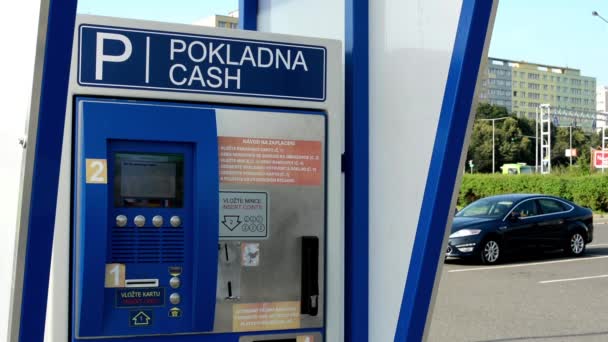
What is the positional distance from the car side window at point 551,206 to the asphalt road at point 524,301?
0.94 meters

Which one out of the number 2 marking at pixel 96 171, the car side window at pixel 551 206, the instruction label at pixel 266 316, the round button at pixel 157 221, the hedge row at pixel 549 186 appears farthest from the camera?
the hedge row at pixel 549 186

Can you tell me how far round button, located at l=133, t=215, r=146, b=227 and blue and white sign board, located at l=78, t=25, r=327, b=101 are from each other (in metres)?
0.41

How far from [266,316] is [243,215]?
35cm

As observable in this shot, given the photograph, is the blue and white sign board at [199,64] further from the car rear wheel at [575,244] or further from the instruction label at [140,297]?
the car rear wheel at [575,244]

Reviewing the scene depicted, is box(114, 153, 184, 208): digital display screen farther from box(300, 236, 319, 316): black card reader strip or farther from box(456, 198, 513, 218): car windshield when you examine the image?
box(456, 198, 513, 218): car windshield

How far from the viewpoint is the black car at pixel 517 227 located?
1512 cm

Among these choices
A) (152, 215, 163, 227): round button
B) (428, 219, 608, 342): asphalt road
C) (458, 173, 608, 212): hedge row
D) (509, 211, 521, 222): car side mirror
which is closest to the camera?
(152, 215, 163, 227): round button

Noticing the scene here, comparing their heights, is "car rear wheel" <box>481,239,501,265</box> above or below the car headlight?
below

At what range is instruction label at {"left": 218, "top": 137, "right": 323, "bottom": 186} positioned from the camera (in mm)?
2805

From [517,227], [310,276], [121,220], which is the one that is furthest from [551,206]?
[121,220]

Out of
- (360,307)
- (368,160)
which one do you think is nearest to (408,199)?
(368,160)

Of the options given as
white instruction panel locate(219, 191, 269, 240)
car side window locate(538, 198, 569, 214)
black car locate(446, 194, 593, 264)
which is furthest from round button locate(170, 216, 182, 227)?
car side window locate(538, 198, 569, 214)

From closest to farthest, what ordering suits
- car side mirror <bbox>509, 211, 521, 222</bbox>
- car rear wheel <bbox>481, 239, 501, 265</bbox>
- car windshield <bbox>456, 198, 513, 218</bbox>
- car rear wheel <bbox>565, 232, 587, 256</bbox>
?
1. car rear wheel <bbox>481, 239, 501, 265</bbox>
2. car side mirror <bbox>509, 211, 521, 222</bbox>
3. car windshield <bbox>456, 198, 513, 218</bbox>
4. car rear wheel <bbox>565, 232, 587, 256</bbox>

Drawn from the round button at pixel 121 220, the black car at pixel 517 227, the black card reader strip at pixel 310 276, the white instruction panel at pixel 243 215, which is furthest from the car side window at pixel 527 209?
the round button at pixel 121 220
